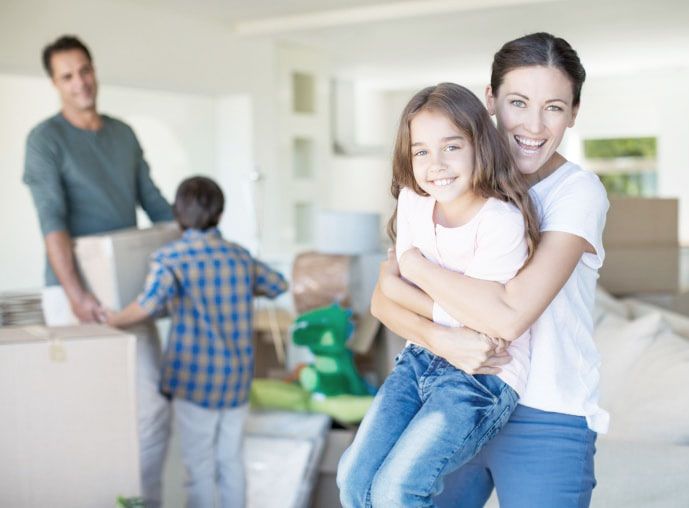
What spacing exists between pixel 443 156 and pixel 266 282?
5.90ft

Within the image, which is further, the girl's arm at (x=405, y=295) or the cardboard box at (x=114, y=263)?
the cardboard box at (x=114, y=263)

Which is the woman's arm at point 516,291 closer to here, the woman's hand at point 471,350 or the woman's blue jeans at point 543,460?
the woman's hand at point 471,350

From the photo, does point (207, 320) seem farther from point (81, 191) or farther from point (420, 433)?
point (420, 433)

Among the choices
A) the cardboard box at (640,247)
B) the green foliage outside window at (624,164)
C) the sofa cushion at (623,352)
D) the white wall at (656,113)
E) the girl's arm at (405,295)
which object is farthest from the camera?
the green foliage outside window at (624,164)

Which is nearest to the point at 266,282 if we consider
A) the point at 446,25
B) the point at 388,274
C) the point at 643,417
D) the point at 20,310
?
the point at 643,417

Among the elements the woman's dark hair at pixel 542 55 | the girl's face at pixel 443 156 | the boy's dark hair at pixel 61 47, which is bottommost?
the girl's face at pixel 443 156

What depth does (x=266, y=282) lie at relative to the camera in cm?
301

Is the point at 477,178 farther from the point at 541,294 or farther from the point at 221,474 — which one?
the point at 221,474

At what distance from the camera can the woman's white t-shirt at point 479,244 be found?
4.05 feet

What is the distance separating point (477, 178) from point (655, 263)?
10.0 feet

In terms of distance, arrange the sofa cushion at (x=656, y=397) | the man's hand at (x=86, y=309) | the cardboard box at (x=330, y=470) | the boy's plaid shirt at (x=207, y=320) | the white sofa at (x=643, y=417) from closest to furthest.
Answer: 1. the white sofa at (x=643, y=417)
2. the sofa cushion at (x=656, y=397)
3. the man's hand at (x=86, y=309)
4. the boy's plaid shirt at (x=207, y=320)
5. the cardboard box at (x=330, y=470)

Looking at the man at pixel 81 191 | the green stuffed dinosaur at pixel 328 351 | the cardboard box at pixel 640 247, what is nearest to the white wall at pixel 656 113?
the cardboard box at pixel 640 247

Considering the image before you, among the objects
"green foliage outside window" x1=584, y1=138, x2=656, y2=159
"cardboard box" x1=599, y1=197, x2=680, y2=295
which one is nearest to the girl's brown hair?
"cardboard box" x1=599, y1=197, x2=680, y2=295

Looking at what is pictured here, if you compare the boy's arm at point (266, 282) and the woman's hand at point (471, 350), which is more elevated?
the woman's hand at point (471, 350)
